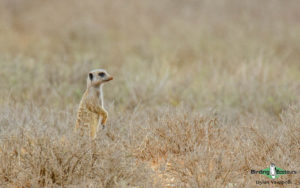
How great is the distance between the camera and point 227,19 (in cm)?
1412

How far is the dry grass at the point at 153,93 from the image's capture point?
3.91 m

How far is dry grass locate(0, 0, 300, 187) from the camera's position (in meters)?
3.91

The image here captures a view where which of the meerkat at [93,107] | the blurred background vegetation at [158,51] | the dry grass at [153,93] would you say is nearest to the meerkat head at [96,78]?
the meerkat at [93,107]

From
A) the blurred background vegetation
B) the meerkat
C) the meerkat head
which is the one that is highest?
the blurred background vegetation

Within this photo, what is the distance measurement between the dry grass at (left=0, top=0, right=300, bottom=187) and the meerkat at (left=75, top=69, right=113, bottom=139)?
6.4 inches

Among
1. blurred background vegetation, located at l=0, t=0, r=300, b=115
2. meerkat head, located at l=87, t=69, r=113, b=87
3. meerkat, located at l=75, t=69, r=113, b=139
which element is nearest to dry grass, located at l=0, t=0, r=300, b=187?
blurred background vegetation, located at l=0, t=0, r=300, b=115

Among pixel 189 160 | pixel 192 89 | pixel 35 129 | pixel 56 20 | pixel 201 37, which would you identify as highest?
pixel 56 20

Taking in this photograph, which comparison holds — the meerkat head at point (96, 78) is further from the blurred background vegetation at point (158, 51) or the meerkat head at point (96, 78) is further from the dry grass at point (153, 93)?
the blurred background vegetation at point (158, 51)

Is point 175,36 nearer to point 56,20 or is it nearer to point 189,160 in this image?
point 56,20

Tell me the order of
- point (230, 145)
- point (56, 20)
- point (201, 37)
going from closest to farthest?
point (230, 145) → point (201, 37) → point (56, 20)

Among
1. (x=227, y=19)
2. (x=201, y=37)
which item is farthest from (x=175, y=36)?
(x=227, y=19)

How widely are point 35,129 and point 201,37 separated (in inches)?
364

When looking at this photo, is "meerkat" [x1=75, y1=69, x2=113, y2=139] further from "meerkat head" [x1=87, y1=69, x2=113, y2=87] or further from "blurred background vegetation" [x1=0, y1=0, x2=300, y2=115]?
"blurred background vegetation" [x1=0, y1=0, x2=300, y2=115]

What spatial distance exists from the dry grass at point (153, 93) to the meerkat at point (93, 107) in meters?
0.16
